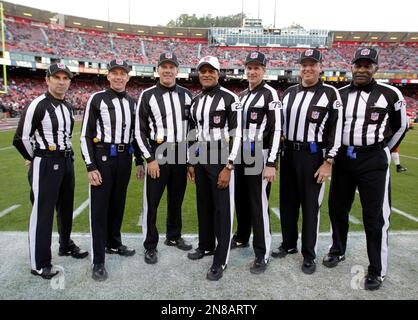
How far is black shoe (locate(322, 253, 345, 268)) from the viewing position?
9.39ft

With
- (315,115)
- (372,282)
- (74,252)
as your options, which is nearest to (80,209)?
(74,252)

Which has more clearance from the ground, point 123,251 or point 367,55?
point 367,55

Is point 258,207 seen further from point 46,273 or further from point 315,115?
point 46,273

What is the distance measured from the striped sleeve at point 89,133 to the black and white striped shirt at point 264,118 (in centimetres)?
141

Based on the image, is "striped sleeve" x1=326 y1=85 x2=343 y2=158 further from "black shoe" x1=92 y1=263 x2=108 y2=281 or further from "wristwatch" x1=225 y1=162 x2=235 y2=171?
"black shoe" x1=92 y1=263 x2=108 y2=281

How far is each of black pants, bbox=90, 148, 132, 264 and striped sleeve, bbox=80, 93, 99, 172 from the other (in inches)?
2.8

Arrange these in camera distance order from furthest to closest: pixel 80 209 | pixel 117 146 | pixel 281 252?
1. pixel 80 209
2. pixel 281 252
3. pixel 117 146

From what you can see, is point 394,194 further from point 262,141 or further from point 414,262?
point 262,141

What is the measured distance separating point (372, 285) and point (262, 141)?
1532 millimetres

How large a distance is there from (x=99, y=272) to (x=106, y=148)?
3.62 feet

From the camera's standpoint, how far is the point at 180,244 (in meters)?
3.27

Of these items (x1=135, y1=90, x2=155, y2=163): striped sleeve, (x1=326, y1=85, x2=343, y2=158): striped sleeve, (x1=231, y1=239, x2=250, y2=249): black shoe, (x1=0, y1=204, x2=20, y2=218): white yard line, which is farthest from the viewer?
(x1=0, y1=204, x2=20, y2=218): white yard line

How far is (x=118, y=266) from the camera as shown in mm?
2814

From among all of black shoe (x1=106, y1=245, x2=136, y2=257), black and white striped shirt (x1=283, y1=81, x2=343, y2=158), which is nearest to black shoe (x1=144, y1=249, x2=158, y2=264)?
black shoe (x1=106, y1=245, x2=136, y2=257)
